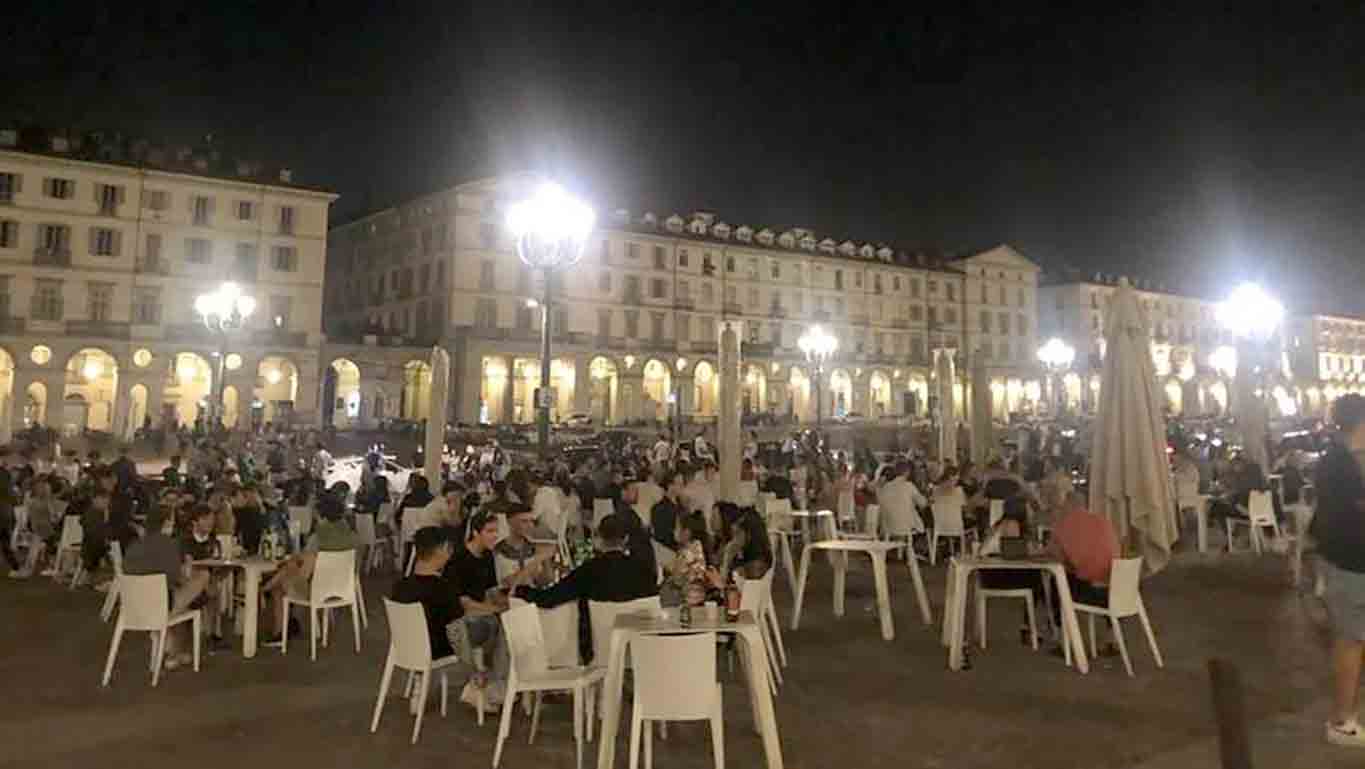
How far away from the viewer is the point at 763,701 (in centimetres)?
499

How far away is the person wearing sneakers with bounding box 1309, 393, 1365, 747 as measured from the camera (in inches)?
206

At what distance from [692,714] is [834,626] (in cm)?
456

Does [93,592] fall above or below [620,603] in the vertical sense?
below

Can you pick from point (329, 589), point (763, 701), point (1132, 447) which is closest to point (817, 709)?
point (763, 701)

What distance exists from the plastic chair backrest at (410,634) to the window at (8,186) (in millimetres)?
48035

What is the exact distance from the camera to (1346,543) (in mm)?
5277

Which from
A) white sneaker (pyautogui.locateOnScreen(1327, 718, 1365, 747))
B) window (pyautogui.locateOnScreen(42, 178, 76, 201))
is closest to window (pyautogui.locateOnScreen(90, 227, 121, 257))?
window (pyautogui.locateOnScreen(42, 178, 76, 201))

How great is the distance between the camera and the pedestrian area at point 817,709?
5215 mm

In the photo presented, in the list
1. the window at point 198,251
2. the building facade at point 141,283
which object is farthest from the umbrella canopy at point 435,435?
the window at point 198,251

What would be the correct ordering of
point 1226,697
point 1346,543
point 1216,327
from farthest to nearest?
point 1216,327, point 1346,543, point 1226,697

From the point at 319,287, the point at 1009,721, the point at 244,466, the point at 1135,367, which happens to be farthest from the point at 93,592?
the point at 319,287

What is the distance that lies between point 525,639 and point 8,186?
49.1m

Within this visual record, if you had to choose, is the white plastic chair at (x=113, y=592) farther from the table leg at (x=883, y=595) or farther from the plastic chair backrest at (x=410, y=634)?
the table leg at (x=883, y=595)

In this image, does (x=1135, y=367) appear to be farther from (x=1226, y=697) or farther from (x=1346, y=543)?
(x=1226, y=697)
